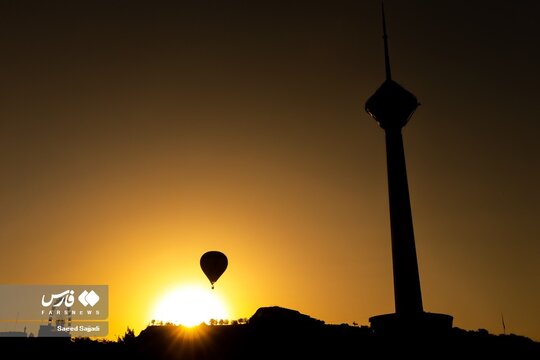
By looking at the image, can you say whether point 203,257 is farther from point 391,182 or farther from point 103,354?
point 391,182

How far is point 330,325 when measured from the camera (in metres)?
56.6

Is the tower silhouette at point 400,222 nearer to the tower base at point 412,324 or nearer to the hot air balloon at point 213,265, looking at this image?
the tower base at point 412,324

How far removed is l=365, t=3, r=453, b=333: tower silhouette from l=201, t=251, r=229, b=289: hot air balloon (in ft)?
71.0

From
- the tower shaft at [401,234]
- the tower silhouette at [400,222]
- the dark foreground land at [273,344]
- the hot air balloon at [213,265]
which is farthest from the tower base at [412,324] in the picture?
the hot air balloon at [213,265]

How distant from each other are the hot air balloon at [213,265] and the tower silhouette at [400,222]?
21655 millimetres

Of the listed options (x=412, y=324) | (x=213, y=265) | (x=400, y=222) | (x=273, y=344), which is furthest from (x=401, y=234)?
(x=213, y=265)

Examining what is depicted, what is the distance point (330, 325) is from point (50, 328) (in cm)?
15971

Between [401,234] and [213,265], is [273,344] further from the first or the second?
[401,234]

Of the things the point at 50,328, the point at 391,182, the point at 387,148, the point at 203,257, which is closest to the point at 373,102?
the point at 387,148

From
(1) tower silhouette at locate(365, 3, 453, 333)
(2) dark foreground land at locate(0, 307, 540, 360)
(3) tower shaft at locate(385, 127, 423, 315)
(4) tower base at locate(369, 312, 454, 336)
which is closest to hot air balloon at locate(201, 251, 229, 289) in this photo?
(2) dark foreground land at locate(0, 307, 540, 360)

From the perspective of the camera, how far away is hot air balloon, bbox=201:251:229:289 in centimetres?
5203

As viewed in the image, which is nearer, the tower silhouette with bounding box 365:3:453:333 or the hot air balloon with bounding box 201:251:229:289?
the hot air balloon with bounding box 201:251:229:289

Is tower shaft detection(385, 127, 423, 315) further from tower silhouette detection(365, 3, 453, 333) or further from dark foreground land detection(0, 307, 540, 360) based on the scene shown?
dark foreground land detection(0, 307, 540, 360)

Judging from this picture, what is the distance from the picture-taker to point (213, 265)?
52.2 m
